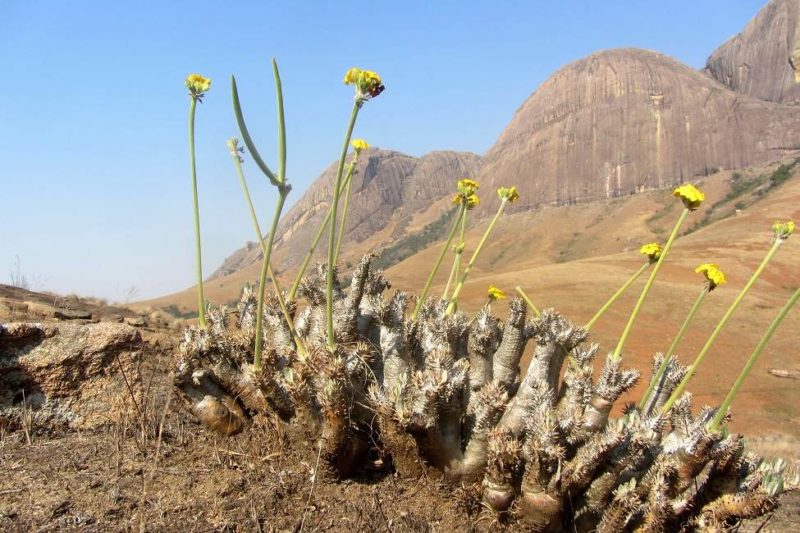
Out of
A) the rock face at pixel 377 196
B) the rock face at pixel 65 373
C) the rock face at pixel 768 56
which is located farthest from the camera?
the rock face at pixel 377 196

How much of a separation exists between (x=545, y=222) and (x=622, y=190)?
36.6 feet

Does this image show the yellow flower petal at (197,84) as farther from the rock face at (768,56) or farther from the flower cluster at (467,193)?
the rock face at (768,56)

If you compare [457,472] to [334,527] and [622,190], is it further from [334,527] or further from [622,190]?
[622,190]

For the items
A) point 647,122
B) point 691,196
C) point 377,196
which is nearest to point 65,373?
point 691,196

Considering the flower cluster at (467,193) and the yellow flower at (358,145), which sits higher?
the yellow flower at (358,145)

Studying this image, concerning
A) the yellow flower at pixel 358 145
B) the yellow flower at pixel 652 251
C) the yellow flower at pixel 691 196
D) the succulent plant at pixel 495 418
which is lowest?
the succulent plant at pixel 495 418

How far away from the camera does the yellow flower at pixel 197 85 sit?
3.08 metres

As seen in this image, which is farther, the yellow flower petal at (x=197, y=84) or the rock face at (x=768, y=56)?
the rock face at (x=768, y=56)

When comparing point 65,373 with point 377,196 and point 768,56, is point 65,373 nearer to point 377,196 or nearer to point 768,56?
point 768,56

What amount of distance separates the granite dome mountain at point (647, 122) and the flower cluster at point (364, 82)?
7674cm

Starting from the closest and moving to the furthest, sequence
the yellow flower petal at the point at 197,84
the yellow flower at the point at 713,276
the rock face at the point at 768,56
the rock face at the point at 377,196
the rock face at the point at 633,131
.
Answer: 1. the yellow flower at the point at 713,276
2. the yellow flower petal at the point at 197,84
3. the rock face at the point at 633,131
4. the rock face at the point at 768,56
5. the rock face at the point at 377,196

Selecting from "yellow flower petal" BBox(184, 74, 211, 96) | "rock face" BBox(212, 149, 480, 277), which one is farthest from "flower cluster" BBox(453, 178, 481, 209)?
"rock face" BBox(212, 149, 480, 277)

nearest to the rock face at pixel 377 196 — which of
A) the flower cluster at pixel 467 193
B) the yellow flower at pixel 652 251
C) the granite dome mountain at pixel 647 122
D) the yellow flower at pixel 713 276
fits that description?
the granite dome mountain at pixel 647 122

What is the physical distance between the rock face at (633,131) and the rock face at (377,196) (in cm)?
3188
